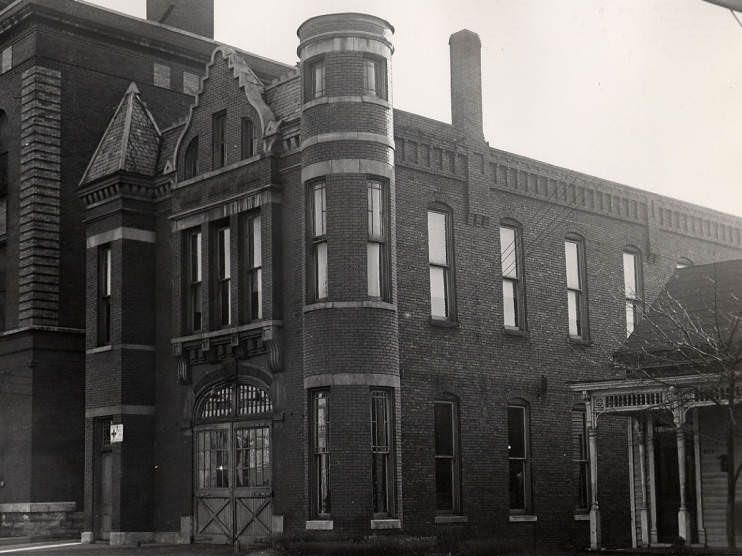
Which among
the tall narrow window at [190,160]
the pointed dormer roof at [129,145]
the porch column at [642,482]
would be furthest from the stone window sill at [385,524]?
the pointed dormer roof at [129,145]

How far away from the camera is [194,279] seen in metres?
29.9

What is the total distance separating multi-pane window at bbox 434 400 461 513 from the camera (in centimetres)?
2730

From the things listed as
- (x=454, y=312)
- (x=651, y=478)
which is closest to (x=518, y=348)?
(x=454, y=312)

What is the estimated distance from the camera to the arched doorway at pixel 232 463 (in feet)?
89.1

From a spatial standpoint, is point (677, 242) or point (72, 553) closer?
point (72, 553)

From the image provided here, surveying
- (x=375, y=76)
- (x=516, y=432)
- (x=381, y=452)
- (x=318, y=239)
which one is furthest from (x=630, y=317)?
(x=375, y=76)

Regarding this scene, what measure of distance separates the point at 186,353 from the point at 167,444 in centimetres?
245

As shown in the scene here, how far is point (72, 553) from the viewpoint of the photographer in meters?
27.0

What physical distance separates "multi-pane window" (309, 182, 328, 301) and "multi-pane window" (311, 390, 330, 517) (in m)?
2.22

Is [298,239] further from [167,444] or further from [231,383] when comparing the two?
[167,444]

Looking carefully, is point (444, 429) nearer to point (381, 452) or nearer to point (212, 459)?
point (381, 452)

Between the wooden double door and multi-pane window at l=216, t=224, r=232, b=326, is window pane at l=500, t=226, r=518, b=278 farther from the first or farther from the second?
the wooden double door

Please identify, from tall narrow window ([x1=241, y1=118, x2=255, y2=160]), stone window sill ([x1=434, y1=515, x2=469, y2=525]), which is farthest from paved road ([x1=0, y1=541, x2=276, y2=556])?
tall narrow window ([x1=241, y1=118, x2=255, y2=160])

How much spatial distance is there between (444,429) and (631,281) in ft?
29.9
